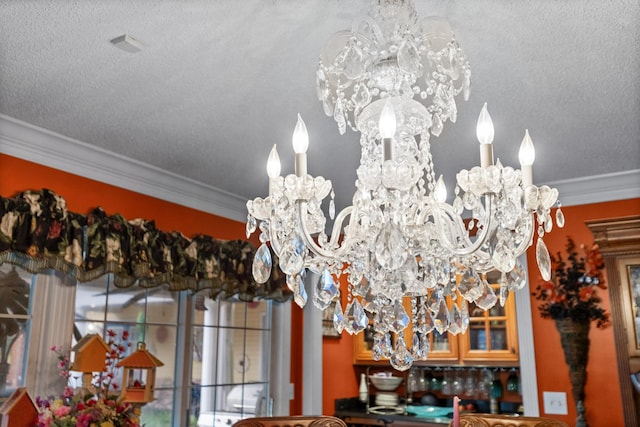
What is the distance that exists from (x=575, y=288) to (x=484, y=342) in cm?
117

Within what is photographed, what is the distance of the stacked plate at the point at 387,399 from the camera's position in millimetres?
5297

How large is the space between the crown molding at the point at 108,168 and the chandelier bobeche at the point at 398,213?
5.96ft

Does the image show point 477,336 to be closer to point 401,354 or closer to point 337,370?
point 337,370

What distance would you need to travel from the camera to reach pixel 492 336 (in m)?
4.67

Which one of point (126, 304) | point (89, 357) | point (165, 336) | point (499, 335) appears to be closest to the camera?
point (89, 357)

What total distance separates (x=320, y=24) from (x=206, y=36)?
424 millimetres

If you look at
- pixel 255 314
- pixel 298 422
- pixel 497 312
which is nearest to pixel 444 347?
pixel 497 312

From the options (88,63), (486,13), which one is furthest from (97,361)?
(486,13)

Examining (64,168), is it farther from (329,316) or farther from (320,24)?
(329,316)

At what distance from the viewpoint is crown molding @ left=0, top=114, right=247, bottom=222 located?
2959 millimetres

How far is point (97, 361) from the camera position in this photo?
2939 mm

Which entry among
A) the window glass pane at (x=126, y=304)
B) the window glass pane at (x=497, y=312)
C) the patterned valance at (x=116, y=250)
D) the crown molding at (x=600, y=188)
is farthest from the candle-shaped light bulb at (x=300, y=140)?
the window glass pane at (x=497, y=312)

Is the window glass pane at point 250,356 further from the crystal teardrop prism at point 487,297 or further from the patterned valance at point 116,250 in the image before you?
the crystal teardrop prism at point 487,297

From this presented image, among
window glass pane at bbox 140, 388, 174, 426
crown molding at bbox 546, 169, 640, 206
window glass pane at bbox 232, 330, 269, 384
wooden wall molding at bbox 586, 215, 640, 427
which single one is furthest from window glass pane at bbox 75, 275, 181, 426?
crown molding at bbox 546, 169, 640, 206
